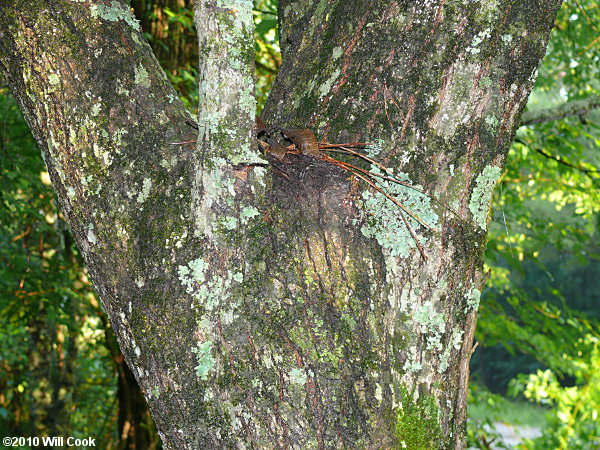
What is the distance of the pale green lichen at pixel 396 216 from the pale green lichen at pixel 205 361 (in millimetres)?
376

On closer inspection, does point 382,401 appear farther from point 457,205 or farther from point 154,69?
point 154,69

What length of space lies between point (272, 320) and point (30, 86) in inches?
27.3

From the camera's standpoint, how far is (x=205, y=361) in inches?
40.8

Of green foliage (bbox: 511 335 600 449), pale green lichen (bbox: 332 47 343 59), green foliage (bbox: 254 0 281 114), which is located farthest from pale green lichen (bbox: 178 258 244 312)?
green foliage (bbox: 511 335 600 449)

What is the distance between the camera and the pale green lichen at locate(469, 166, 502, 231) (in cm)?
116

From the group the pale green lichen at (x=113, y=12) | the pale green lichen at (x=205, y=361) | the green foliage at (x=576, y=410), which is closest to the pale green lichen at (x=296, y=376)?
the pale green lichen at (x=205, y=361)

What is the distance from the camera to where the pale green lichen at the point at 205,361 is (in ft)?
3.39

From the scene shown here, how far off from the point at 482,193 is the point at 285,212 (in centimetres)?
41

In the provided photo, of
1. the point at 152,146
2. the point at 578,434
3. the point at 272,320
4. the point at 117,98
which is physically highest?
the point at 117,98

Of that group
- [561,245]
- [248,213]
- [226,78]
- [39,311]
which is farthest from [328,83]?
[39,311]

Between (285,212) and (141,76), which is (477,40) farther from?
(141,76)

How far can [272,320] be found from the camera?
40.9 inches

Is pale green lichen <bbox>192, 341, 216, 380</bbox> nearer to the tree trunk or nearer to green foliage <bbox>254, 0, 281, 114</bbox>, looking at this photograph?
the tree trunk

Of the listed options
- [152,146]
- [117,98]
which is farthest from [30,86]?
[152,146]
